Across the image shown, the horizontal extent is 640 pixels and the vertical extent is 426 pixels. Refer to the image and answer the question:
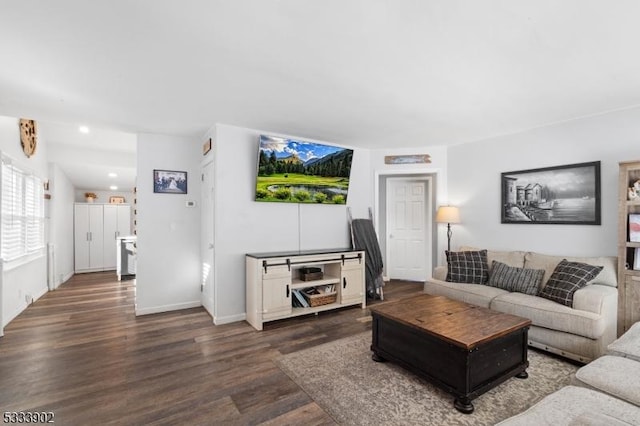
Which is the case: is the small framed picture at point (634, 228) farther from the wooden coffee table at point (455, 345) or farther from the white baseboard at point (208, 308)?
the white baseboard at point (208, 308)

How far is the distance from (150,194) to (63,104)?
140 cm

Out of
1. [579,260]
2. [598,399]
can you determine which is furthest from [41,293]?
[579,260]

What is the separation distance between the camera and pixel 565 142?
3652 millimetres

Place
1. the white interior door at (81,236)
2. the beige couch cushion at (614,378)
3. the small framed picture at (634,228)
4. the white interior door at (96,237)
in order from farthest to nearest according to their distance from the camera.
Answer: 1. the white interior door at (96,237)
2. the white interior door at (81,236)
3. the small framed picture at (634,228)
4. the beige couch cushion at (614,378)

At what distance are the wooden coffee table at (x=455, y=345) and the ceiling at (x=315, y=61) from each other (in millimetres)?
2042

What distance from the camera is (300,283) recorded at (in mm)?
3867

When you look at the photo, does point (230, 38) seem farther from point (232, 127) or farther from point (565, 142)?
point (565, 142)

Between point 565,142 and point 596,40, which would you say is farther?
point 565,142

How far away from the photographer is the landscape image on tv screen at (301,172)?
12.8 feet

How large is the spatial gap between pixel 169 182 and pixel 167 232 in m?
0.72

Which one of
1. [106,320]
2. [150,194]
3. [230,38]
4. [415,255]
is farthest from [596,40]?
[106,320]

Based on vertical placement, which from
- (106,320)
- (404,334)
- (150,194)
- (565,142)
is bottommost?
(106,320)

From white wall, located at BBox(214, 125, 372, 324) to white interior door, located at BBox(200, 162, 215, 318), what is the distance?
0.20 meters

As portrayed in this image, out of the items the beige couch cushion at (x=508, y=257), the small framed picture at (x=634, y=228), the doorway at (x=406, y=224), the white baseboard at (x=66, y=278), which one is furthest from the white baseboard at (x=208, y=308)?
the small framed picture at (x=634, y=228)
